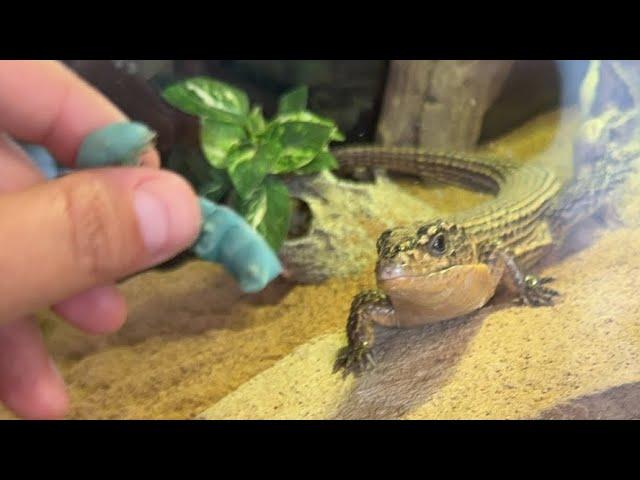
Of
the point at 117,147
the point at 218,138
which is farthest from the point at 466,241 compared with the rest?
the point at 117,147

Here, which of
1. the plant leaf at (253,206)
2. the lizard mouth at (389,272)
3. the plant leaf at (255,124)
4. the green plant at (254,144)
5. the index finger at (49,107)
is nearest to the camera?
the index finger at (49,107)

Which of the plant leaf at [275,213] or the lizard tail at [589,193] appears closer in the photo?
the plant leaf at [275,213]

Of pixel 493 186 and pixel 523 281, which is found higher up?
pixel 493 186

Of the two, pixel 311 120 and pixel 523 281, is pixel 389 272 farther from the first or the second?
pixel 311 120

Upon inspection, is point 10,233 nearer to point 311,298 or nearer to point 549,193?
point 311,298

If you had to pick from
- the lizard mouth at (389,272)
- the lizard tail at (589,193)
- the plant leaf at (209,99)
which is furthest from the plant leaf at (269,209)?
the lizard tail at (589,193)

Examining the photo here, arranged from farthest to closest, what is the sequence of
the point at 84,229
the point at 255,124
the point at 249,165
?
the point at 255,124
the point at 249,165
the point at 84,229

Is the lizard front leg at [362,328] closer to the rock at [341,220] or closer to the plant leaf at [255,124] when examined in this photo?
the rock at [341,220]
